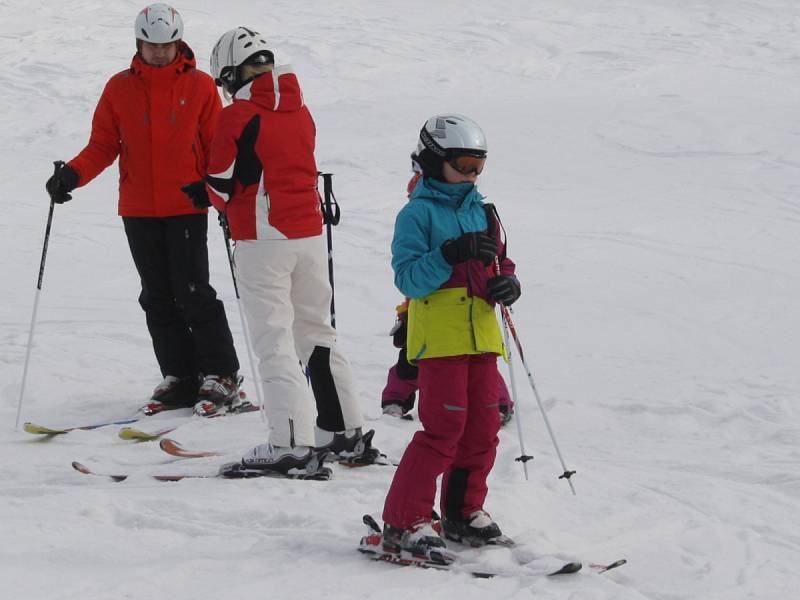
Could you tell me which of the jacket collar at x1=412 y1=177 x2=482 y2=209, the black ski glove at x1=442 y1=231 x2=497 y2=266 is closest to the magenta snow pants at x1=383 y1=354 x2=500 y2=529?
the black ski glove at x1=442 y1=231 x2=497 y2=266

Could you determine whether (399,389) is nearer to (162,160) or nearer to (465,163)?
(162,160)

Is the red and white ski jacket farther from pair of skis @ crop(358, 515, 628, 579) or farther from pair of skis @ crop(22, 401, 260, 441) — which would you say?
pair of skis @ crop(358, 515, 628, 579)

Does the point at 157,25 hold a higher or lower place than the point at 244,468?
higher

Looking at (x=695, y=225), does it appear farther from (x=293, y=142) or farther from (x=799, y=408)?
(x=293, y=142)

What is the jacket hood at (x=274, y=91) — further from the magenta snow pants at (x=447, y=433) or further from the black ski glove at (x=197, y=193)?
the magenta snow pants at (x=447, y=433)

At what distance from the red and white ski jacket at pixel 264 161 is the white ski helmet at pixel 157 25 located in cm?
121

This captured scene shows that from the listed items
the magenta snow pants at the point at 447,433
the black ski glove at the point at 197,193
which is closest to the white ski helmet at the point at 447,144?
the magenta snow pants at the point at 447,433

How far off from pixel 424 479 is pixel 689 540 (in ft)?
4.14

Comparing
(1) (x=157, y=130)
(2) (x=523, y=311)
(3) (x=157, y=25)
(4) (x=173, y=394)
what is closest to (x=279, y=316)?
(1) (x=157, y=130)

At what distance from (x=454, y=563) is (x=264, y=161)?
6.95 ft

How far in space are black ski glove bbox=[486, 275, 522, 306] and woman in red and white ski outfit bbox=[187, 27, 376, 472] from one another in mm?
1432

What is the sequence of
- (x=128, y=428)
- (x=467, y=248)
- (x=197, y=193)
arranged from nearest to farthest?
(x=467, y=248) → (x=197, y=193) → (x=128, y=428)

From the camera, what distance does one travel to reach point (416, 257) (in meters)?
4.09

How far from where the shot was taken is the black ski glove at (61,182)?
20.7ft
